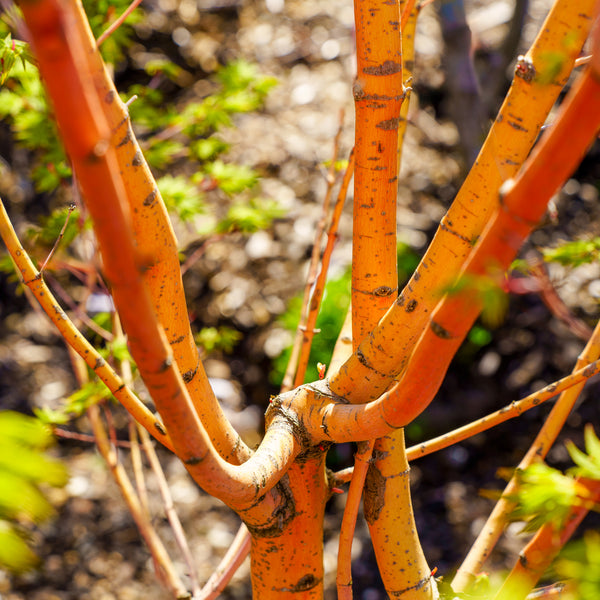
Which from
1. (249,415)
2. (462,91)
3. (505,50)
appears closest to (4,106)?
(249,415)

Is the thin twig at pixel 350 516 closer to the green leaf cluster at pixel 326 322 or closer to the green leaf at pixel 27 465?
the green leaf at pixel 27 465

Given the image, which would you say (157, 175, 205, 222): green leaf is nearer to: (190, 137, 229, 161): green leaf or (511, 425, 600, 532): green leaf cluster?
(190, 137, 229, 161): green leaf

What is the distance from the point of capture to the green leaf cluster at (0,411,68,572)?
335mm

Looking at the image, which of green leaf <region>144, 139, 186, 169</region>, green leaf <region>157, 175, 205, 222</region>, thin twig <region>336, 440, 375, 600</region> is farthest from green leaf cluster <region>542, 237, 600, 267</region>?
green leaf <region>144, 139, 186, 169</region>

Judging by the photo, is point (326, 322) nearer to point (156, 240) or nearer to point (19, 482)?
point (156, 240)

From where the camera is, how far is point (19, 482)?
345 mm

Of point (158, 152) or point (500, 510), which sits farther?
point (158, 152)

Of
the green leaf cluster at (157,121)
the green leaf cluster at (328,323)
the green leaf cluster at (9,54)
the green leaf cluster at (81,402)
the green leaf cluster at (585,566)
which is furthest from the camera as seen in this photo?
the green leaf cluster at (328,323)

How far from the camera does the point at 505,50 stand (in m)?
2.21

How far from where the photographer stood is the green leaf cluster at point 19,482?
1.10 feet

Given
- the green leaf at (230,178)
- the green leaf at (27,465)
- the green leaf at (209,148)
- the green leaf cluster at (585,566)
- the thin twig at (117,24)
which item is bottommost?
the green leaf cluster at (585,566)

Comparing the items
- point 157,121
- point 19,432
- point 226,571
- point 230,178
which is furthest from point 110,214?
point 157,121

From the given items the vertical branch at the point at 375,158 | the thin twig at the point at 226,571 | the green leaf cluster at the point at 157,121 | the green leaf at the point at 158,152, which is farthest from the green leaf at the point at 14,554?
the green leaf at the point at 158,152

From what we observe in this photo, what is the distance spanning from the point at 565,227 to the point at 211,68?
6.95ft
